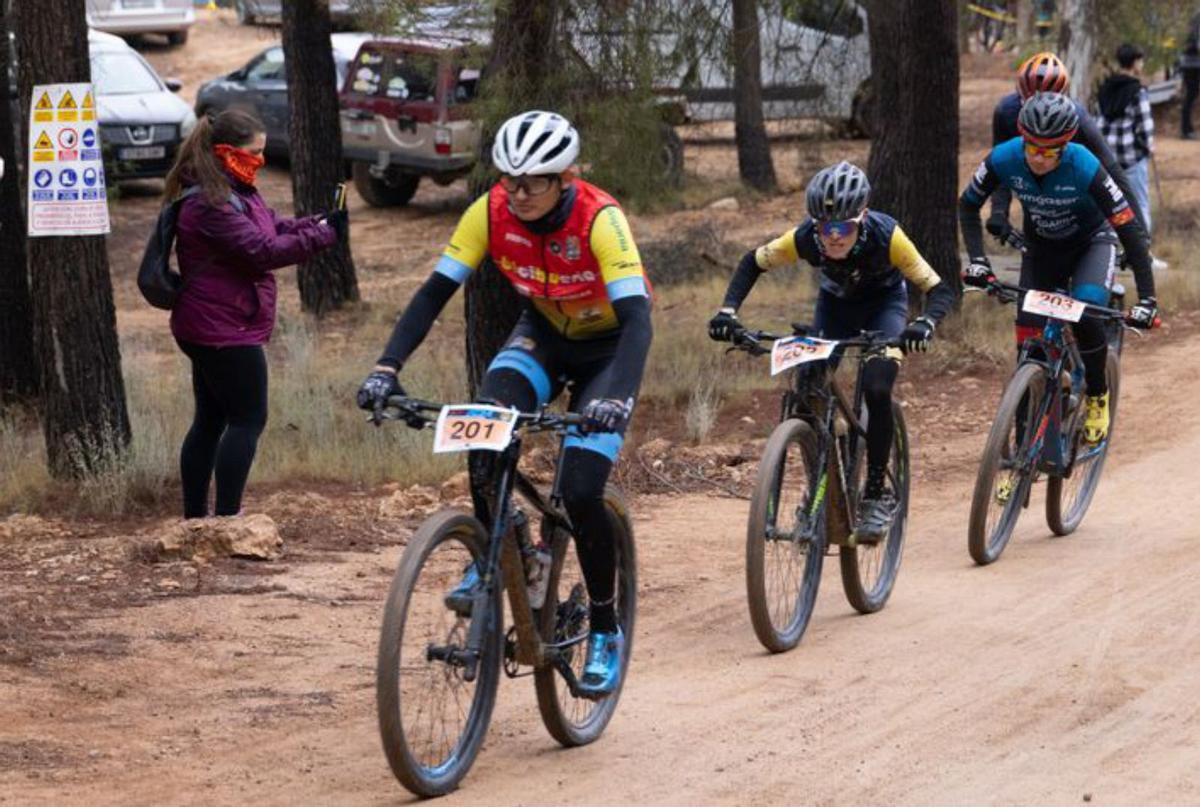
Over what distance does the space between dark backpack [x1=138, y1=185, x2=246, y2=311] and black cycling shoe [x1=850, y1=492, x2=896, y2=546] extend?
9.70 ft

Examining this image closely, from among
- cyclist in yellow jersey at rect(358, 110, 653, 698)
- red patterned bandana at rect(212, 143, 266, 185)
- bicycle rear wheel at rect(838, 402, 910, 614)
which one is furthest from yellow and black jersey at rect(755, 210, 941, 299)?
red patterned bandana at rect(212, 143, 266, 185)

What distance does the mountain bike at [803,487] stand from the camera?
7254mm

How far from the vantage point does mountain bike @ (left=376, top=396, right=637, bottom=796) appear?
5406mm

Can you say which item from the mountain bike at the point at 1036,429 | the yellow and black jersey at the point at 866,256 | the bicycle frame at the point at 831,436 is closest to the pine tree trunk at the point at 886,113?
the mountain bike at the point at 1036,429

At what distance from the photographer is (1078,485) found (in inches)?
388

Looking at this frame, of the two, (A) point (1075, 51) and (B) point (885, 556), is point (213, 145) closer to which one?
(B) point (885, 556)

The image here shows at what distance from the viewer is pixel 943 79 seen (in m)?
15.1

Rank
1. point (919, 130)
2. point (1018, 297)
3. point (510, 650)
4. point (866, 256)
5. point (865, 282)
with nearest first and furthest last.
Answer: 1. point (510, 650)
2. point (866, 256)
3. point (865, 282)
4. point (1018, 297)
5. point (919, 130)

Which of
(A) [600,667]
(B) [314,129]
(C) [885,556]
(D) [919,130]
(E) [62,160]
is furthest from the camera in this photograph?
(B) [314,129]

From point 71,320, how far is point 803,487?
15.9 ft

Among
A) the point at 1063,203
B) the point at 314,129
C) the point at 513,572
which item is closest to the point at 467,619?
the point at 513,572

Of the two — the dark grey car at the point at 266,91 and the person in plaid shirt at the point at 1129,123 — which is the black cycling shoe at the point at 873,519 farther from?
the dark grey car at the point at 266,91

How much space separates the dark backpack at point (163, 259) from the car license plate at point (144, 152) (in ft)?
55.9

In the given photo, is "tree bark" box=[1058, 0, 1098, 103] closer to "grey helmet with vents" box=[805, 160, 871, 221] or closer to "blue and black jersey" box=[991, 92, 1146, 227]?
"blue and black jersey" box=[991, 92, 1146, 227]
